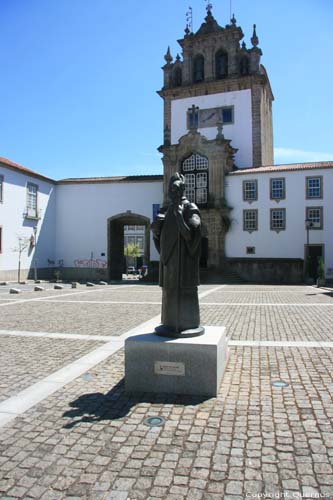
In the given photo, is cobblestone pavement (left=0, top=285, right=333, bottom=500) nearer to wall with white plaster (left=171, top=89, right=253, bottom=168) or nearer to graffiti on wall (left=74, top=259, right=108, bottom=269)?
graffiti on wall (left=74, top=259, right=108, bottom=269)

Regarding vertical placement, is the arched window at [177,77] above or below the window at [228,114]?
above

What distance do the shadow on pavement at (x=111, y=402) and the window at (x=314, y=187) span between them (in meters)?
28.5

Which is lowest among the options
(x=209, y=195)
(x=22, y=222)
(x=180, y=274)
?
(x=180, y=274)

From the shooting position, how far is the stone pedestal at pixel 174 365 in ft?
15.6

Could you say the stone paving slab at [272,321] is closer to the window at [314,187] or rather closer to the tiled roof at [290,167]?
the window at [314,187]

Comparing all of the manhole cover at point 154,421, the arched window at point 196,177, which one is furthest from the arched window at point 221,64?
the manhole cover at point 154,421

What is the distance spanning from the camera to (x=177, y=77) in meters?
40.3

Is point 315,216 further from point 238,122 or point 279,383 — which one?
point 279,383

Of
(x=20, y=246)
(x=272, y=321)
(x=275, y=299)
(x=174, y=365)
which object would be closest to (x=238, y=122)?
(x=20, y=246)

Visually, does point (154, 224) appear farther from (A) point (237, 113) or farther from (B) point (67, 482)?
(A) point (237, 113)

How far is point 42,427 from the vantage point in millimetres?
3984

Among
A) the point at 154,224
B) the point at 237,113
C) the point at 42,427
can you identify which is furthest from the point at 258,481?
the point at 237,113

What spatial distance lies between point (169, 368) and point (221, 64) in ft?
130

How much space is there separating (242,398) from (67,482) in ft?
7.98
